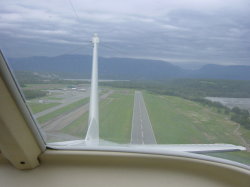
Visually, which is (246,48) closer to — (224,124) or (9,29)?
(224,124)

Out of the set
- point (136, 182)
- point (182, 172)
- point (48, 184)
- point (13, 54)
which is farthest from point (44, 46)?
point (182, 172)

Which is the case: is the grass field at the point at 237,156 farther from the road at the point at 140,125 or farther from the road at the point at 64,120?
the road at the point at 64,120

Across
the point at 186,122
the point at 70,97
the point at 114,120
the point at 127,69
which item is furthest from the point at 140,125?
the point at 70,97

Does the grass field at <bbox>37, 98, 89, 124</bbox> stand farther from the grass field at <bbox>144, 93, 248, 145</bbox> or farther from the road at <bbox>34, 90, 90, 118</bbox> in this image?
the grass field at <bbox>144, 93, 248, 145</bbox>

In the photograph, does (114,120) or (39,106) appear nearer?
(39,106)

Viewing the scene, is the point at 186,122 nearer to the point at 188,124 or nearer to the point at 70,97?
the point at 188,124

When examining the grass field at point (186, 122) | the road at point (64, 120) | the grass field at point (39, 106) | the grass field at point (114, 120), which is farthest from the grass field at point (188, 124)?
the grass field at point (39, 106)
